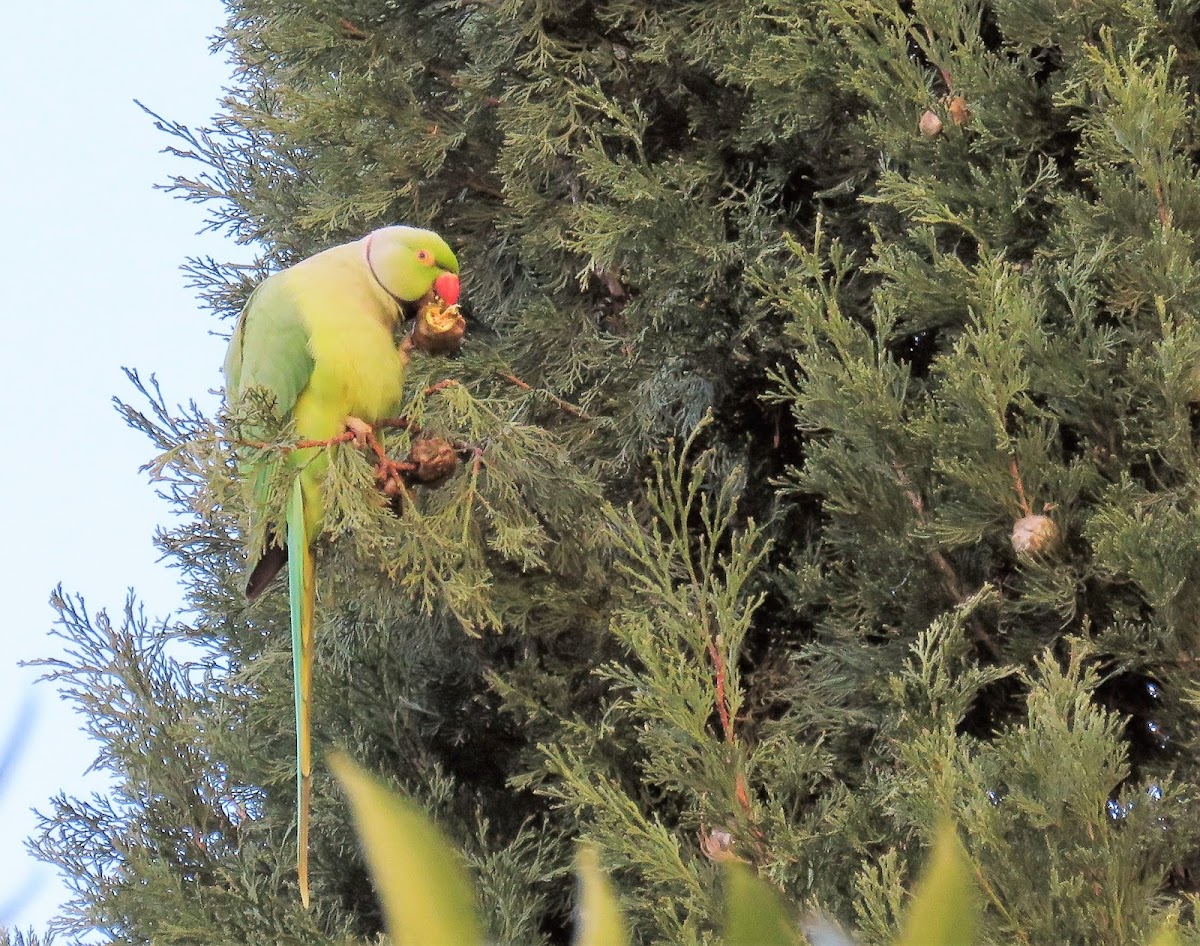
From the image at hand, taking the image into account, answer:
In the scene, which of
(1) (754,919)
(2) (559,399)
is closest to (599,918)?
(1) (754,919)

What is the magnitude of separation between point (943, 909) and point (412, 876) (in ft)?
0.25

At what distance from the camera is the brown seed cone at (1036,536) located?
132 centimetres

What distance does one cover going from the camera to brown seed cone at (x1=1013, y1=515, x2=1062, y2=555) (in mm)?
1322

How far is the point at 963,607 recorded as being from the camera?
1.32m

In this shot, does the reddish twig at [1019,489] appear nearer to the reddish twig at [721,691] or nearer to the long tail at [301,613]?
the reddish twig at [721,691]

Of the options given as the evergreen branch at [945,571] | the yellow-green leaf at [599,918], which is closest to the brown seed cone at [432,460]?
the evergreen branch at [945,571]

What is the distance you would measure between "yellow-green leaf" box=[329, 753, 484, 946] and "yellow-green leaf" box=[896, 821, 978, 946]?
0.06m

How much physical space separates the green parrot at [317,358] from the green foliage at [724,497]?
56 mm

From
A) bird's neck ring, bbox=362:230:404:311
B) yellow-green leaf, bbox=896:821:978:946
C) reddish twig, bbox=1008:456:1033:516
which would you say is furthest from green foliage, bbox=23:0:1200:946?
yellow-green leaf, bbox=896:821:978:946

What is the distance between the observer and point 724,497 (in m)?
1.67

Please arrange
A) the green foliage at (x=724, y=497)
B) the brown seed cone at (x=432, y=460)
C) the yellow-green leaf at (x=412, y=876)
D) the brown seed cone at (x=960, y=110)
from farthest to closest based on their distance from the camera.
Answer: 1. the brown seed cone at (x=960, y=110)
2. the brown seed cone at (x=432, y=460)
3. the green foliage at (x=724, y=497)
4. the yellow-green leaf at (x=412, y=876)

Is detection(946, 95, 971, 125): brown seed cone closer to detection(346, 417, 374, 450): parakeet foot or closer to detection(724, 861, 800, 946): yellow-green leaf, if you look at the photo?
detection(346, 417, 374, 450): parakeet foot

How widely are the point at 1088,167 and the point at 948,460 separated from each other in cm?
38

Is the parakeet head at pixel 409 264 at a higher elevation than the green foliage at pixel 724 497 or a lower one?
higher
